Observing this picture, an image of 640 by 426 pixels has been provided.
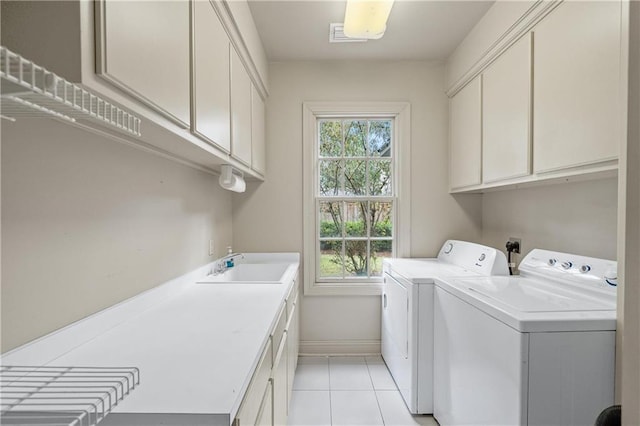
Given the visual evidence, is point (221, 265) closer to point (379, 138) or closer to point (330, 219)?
point (330, 219)

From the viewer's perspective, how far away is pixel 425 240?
9.45 feet

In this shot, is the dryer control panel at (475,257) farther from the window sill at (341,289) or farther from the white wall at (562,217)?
the window sill at (341,289)

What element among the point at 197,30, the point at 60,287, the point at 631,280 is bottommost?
the point at 60,287

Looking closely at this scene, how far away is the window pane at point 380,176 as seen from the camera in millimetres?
2961

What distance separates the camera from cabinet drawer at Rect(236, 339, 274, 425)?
32.3 inches

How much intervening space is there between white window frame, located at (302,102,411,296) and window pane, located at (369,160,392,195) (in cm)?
11

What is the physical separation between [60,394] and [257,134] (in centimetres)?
203

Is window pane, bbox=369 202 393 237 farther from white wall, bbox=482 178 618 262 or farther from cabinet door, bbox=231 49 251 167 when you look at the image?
cabinet door, bbox=231 49 251 167

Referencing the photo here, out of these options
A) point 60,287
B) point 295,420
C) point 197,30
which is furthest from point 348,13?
point 295,420

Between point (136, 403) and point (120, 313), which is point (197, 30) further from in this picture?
point (136, 403)

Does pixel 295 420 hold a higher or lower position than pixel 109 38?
lower

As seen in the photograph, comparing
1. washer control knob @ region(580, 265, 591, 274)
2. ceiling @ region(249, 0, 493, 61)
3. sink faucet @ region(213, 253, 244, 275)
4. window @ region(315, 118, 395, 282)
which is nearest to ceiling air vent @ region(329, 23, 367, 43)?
ceiling @ region(249, 0, 493, 61)

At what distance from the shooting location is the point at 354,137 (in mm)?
2963

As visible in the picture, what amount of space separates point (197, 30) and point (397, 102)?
2.05m
